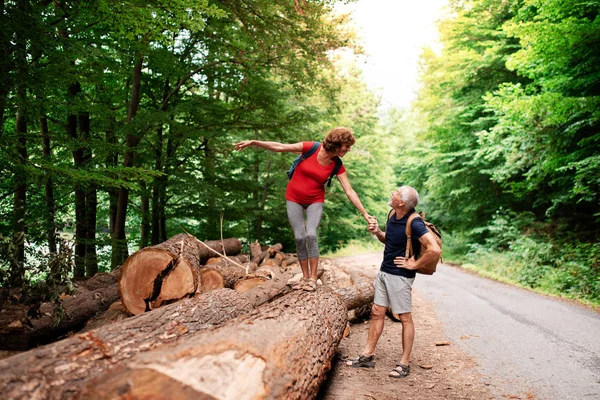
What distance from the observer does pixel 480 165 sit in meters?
16.7

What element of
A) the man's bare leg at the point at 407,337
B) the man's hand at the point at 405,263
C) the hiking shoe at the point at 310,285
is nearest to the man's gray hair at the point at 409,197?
the man's hand at the point at 405,263

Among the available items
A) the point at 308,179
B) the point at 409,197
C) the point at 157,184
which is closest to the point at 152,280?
the point at 308,179

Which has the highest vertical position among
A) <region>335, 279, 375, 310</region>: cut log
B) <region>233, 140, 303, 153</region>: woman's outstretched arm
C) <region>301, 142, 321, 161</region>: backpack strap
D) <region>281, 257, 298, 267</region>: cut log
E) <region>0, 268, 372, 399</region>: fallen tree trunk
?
<region>233, 140, 303, 153</region>: woman's outstretched arm

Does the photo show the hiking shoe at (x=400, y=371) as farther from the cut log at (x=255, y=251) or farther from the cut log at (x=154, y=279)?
the cut log at (x=255, y=251)

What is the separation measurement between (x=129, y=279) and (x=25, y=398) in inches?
104

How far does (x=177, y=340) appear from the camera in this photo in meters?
2.79

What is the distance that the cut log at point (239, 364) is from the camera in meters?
2.04

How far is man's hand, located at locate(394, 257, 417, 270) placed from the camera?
4258 mm

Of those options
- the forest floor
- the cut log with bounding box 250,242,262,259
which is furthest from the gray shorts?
the cut log with bounding box 250,242,262,259

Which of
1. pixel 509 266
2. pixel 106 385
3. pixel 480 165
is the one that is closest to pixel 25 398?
pixel 106 385

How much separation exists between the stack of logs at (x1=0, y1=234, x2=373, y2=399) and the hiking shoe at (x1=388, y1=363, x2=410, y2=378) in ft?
2.33

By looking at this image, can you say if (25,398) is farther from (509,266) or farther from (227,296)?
(509,266)

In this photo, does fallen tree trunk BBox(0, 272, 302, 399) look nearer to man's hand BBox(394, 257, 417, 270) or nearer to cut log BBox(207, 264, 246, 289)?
cut log BBox(207, 264, 246, 289)

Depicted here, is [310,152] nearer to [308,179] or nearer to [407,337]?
[308,179]
